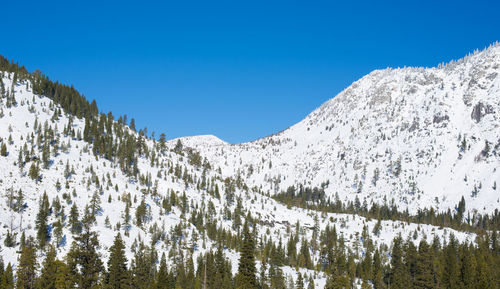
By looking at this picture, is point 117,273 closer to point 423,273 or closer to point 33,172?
point 423,273

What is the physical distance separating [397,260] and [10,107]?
188306 millimetres

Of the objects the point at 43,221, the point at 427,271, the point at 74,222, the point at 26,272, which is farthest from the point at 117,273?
the point at 427,271

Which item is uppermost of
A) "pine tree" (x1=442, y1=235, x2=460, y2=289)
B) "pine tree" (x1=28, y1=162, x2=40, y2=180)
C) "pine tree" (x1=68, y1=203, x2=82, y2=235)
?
"pine tree" (x1=28, y1=162, x2=40, y2=180)

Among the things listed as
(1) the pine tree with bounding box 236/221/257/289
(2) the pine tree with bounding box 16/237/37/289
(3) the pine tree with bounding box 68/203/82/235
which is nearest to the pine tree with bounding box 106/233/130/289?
(2) the pine tree with bounding box 16/237/37/289

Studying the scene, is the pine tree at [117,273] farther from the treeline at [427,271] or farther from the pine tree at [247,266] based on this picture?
the treeline at [427,271]

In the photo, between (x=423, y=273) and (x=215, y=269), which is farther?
(x=215, y=269)

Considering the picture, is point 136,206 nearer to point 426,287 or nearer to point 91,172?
point 91,172

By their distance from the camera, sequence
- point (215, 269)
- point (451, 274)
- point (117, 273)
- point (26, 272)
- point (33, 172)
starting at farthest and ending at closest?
point (33, 172) < point (451, 274) < point (215, 269) < point (117, 273) < point (26, 272)

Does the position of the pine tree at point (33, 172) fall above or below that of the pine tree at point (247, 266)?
above

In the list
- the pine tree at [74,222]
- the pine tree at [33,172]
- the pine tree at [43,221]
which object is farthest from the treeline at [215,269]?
the pine tree at [33,172]

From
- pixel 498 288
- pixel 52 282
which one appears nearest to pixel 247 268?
pixel 52 282

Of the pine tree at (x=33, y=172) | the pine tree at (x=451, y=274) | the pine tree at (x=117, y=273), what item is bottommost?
the pine tree at (x=451, y=274)

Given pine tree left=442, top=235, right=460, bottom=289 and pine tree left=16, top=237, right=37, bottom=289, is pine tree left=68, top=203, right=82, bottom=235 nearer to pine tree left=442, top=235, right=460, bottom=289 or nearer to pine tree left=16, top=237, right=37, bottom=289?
Answer: pine tree left=16, top=237, right=37, bottom=289

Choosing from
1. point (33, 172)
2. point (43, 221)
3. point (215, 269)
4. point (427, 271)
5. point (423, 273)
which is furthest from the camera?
point (33, 172)
